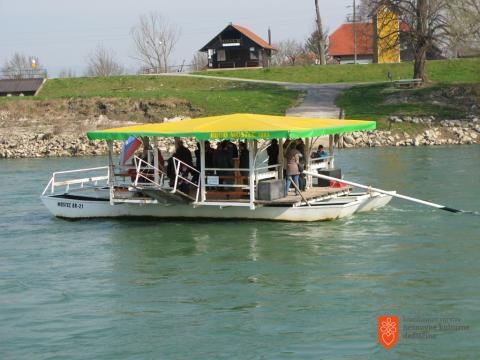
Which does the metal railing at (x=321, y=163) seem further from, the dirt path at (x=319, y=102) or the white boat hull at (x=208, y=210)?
the dirt path at (x=319, y=102)

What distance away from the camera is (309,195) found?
20.9 m

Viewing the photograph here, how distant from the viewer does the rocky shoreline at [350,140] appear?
45219 mm

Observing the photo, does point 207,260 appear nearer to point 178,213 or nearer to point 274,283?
point 274,283

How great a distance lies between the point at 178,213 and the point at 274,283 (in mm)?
6784

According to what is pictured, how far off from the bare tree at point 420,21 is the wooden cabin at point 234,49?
34.5 metres

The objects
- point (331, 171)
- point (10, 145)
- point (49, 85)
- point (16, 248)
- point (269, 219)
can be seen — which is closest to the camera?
point (16, 248)

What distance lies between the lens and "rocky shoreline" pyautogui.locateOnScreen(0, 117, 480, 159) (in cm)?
4522

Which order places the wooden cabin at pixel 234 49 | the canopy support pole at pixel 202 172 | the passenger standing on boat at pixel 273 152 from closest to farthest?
the canopy support pole at pixel 202 172 < the passenger standing on boat at pixel 273 152 < the wooden cabin at pixel 234 49

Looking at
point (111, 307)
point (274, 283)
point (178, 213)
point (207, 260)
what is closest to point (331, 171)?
point (178, 213)

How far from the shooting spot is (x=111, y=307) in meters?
13.8

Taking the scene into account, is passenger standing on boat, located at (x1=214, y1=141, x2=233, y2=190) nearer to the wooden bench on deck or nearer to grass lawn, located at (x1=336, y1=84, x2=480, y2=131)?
grass lawn, located at (x1=336, y1=84, x2=480, y2=131)

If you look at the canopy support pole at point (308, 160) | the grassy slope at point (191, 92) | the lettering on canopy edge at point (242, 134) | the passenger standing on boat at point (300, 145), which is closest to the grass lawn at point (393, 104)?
the grassy slope at point (191, 92)

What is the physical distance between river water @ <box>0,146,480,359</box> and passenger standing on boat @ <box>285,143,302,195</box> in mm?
1185

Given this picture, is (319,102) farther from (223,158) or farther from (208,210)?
(223,158)
